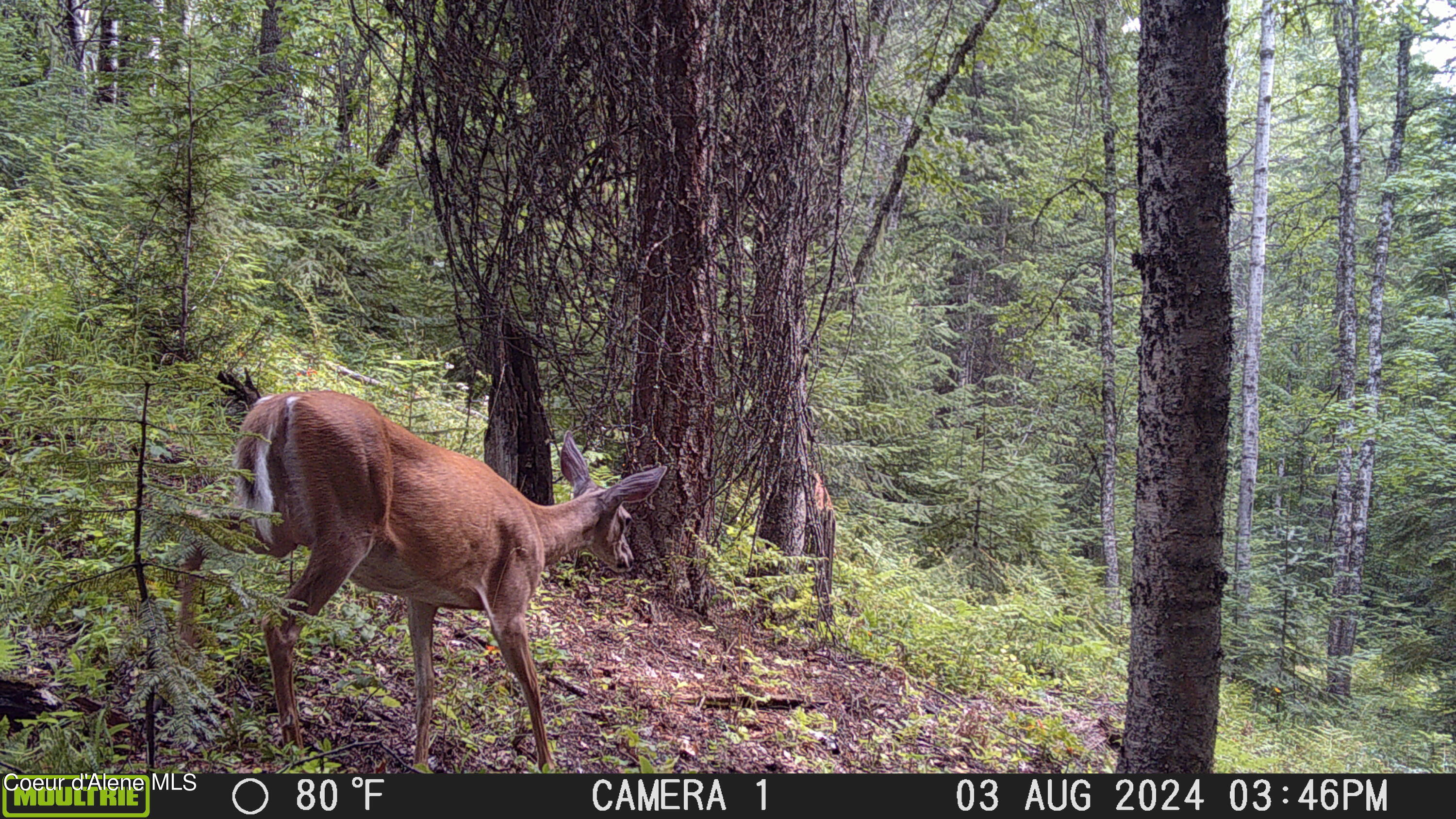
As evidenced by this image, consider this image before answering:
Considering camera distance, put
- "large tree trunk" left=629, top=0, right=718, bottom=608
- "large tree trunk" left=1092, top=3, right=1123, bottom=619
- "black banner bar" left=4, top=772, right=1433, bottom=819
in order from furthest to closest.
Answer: "large tree trunk" left=1092, top=3, right=1123, bottom=619
"large tree trunk" left=629, top=0, right=718, bottom=608
"black banner bar" left=4, top=772, right=1433, bottom=819

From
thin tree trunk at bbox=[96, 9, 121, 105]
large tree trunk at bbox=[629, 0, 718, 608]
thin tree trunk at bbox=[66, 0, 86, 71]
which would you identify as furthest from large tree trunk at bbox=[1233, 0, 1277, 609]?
thin tree trunk at bbox=[66, 0, 86, 71]

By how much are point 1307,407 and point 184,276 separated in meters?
26.8

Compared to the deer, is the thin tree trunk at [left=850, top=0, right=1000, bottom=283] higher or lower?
higher

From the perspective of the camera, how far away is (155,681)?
2021 mm

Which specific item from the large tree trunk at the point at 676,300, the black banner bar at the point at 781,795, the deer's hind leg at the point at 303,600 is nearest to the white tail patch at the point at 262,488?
the deer's hind leg at the point at 303,600

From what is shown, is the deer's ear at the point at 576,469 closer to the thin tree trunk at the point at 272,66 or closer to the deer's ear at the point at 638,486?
the deer's ear at the point at 638,486

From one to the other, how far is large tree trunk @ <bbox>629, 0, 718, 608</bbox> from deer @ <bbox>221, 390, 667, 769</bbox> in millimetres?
1122

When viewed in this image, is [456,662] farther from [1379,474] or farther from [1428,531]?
[1379,474]

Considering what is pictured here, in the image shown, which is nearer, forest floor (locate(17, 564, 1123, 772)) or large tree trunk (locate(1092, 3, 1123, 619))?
forest floor (locate(17, 564, 1123, 772))

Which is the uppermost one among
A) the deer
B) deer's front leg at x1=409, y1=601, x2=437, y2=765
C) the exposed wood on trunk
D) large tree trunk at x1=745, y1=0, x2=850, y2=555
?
the exposed wood on trunk

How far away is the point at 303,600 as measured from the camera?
2932mm

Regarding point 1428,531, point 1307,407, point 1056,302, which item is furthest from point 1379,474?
point 1056,302

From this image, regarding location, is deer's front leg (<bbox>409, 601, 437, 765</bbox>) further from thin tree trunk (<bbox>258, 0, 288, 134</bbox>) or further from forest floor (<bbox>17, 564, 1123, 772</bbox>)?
thin tree trunk (<bbox>258, 0, 288, 134</bbox>)

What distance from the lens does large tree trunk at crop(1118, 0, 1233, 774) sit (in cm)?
346
